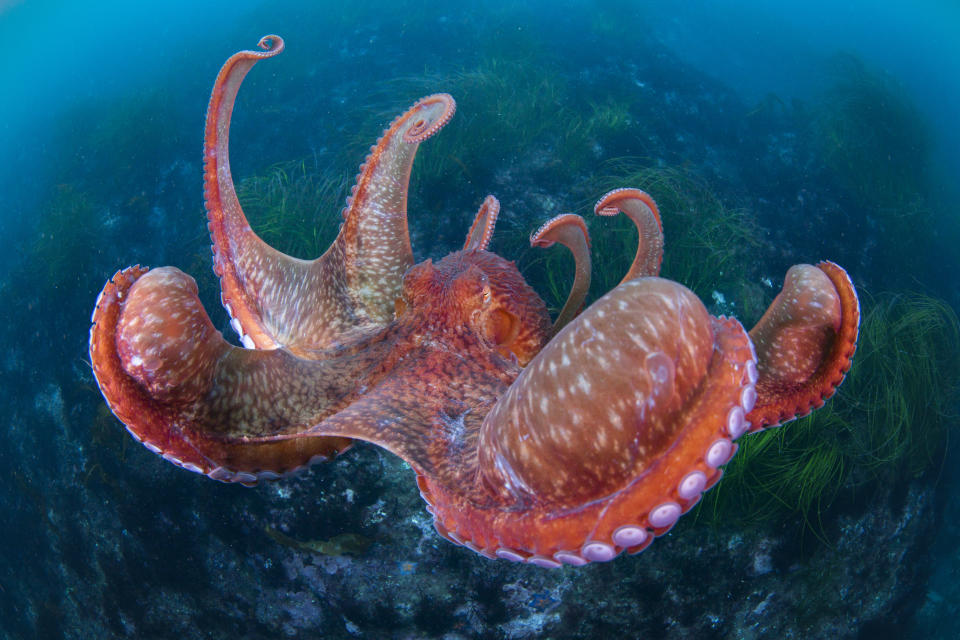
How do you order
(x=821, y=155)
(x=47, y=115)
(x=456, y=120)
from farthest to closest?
(x=47, y=115) → (x=821, y=155) → (x=456, y=120)

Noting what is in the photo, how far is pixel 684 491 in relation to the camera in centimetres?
106

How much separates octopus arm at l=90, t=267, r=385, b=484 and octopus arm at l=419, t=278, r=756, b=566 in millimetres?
910

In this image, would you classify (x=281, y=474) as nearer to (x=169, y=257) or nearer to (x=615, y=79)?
(x=169, y=257)

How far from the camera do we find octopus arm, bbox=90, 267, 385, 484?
1.49m

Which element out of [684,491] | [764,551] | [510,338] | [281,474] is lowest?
[764,551]

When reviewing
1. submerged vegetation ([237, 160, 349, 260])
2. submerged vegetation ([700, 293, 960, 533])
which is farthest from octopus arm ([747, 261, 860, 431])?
submerged vegetation ([237, 160, 349, 260])

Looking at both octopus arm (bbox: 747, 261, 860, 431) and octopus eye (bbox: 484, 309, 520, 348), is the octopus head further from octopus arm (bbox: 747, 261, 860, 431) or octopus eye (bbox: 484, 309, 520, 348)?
octopus arm (bbox: 747, 261, 860, 431)

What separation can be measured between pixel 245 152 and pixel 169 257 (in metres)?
2.41

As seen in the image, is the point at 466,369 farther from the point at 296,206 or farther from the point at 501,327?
the point at 296,206

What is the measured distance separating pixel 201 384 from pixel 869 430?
16.0 ft

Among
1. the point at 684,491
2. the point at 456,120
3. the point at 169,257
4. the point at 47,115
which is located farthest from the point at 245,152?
the point at 47,115

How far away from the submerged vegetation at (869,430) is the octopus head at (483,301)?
6.97 ft

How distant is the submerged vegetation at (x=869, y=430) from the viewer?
3508mm

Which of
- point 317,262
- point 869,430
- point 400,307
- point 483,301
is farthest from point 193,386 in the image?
point 869,430
